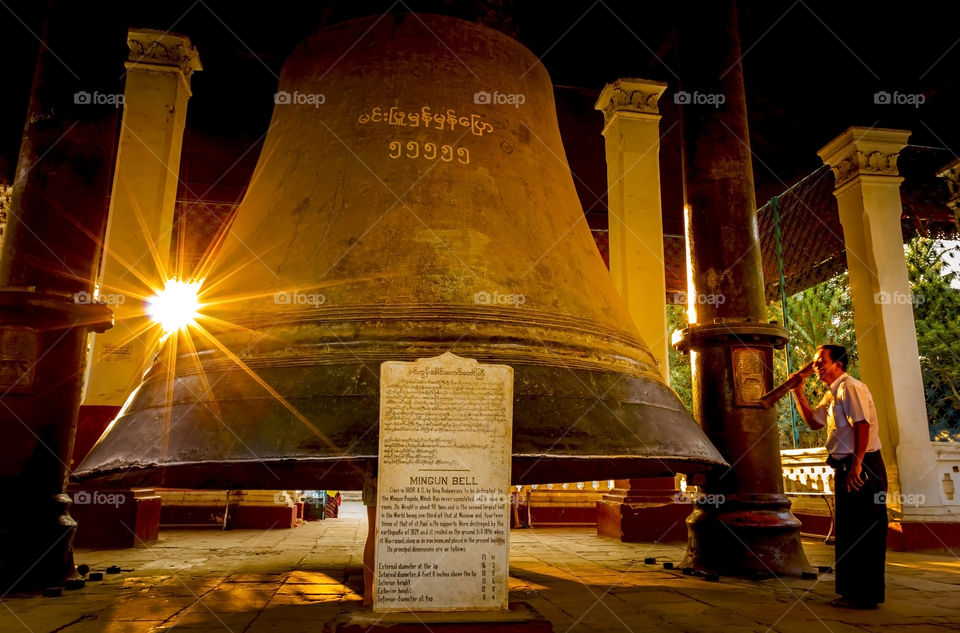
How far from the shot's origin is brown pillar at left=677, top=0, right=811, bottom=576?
3.84m

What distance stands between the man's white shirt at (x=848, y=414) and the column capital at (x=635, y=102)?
431 centimetres

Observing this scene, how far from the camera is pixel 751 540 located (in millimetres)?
3760

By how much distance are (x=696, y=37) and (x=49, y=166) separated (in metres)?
3.97

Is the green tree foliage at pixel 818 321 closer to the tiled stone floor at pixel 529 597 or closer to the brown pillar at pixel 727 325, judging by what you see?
the tiled stone floor at pixel 529 597

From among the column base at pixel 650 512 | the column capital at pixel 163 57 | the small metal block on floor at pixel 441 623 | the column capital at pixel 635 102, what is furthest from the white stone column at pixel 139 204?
the small metal block on floor at pixel 441 623

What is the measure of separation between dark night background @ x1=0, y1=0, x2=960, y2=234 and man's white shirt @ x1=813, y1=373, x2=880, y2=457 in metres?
1.92

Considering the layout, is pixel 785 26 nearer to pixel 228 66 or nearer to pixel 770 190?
pixel 770 190

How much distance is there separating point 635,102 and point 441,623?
6.74 meters

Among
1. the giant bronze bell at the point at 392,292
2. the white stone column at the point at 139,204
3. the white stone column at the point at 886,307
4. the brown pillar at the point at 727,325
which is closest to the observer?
the giant bronze bell at the point at 392,292

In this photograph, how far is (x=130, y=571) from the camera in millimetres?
4180

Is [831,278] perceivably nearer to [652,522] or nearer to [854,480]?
[652,522]

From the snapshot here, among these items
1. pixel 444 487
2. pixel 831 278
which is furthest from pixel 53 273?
pixel 831 278

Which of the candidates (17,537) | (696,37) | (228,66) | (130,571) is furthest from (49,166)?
(696,37)

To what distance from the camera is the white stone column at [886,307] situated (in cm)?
698
